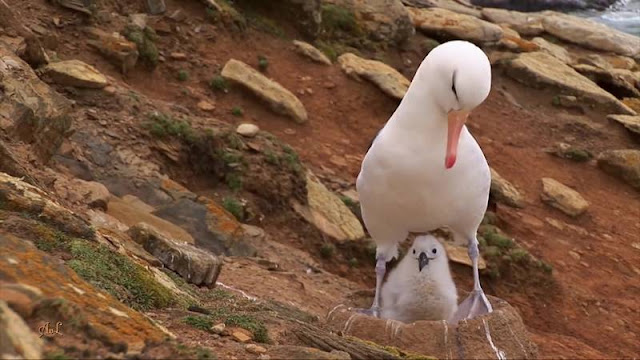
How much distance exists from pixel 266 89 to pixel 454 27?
6.46m

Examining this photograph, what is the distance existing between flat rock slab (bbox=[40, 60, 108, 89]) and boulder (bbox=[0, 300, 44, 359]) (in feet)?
19.5

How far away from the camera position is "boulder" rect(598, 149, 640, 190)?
1263 centimetres

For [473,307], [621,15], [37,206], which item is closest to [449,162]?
[473,307]

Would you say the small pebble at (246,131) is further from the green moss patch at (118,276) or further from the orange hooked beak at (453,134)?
the green moss patch at (118,276)

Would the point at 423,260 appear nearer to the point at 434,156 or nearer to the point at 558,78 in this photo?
the point at 434,156

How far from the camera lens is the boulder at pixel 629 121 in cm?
1428

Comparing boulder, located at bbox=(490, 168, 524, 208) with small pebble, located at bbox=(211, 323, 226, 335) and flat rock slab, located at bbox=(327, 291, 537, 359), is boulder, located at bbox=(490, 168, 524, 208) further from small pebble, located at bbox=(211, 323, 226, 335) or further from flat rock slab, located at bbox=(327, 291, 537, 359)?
small pebble, located at bbox=(211, 323, 226, 335)

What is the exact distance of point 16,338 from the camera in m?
2.13

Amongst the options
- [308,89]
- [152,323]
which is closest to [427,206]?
[152,323]

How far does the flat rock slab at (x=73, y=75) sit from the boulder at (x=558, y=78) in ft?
31.6

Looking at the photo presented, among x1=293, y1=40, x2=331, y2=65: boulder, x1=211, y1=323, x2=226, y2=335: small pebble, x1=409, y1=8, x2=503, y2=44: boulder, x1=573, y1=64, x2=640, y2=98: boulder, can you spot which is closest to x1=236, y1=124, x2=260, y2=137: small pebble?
x1=293, y1=40, x2=331, y2=65: boulder

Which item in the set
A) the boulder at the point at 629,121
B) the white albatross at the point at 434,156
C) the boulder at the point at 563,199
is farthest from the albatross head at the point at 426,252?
the boulder at the point at 629,121

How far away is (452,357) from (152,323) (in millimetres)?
2637

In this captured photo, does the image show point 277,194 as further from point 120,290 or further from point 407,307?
point 120,290
